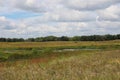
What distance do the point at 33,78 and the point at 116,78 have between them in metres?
2.36

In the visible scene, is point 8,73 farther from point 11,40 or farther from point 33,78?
point 11,40

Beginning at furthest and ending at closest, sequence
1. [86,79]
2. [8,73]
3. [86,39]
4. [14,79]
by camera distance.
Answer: [86,39] → [8,73] → [14,79] → [86,79]

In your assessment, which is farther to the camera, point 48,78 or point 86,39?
point 86,39

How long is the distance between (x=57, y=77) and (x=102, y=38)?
160 metres

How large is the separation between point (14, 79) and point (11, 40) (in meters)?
162

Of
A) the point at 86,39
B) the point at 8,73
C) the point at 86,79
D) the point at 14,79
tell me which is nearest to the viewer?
the point at 86,79

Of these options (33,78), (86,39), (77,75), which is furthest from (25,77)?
(86,39)

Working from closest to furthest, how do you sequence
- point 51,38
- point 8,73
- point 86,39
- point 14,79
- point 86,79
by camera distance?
point 86,79 < point 14,79 < point 8,73 < point 86,39 < point 51,38

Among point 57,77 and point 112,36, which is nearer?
point 57,77

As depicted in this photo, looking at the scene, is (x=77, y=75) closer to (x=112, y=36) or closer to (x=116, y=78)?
(x=116, y=78)

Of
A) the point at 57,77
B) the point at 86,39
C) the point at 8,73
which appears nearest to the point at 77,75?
the point at 57,77

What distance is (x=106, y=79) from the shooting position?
8.90 meters

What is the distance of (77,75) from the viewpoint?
9594mm

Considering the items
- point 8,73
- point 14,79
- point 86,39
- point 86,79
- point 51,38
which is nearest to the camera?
point 86,79
